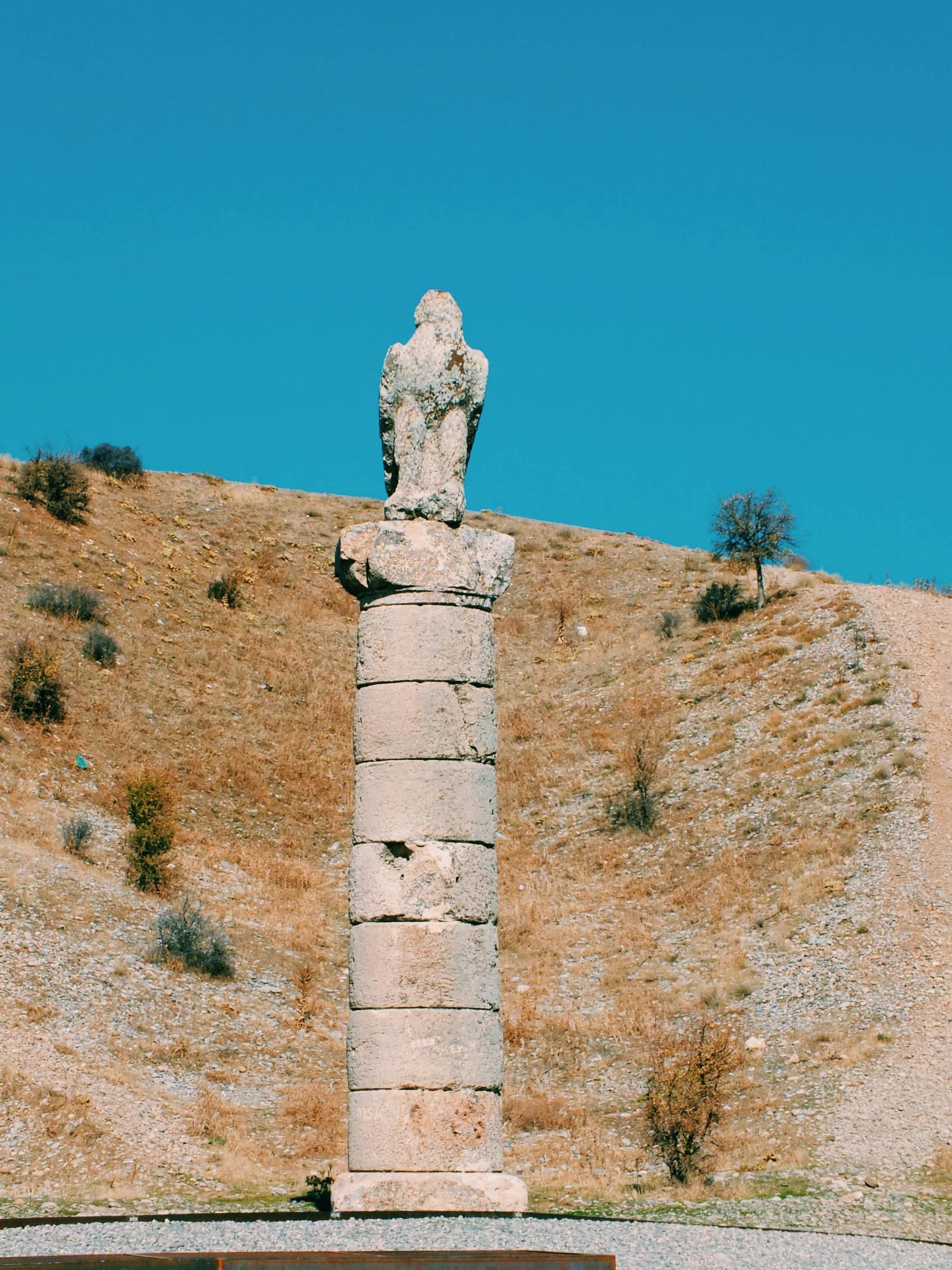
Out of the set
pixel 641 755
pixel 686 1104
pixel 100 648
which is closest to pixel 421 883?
pixel 686 1104

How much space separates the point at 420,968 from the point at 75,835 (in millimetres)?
15815

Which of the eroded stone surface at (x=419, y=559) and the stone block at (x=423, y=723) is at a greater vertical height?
the eroded stone surface at (x=419, y=559)

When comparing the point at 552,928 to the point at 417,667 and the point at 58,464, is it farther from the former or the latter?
the point at 58,464

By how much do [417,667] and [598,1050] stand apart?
12.4 m

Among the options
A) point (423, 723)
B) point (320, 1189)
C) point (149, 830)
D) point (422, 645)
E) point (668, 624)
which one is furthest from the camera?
point (668, 624)

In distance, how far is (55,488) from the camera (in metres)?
40.3

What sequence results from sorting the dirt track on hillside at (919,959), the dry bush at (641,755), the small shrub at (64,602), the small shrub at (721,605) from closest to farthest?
1. the dirt track on hillside at (919,959)
2. the dry bush at (641,755)
3. the small shrub at (64,602)
4. the small shrub at (721,605)

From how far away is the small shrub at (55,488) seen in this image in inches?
1569

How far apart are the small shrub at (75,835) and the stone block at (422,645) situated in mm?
14931

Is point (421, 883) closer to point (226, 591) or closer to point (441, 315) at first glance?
point (441, 315)

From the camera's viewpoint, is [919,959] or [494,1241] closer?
[494,1241]

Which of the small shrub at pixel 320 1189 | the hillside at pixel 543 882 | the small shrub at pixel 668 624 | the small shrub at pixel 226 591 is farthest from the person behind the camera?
the small shrub at pixel 226 591

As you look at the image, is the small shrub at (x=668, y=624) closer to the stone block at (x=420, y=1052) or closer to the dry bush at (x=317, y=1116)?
the dry bush at (x=317, y=1116)

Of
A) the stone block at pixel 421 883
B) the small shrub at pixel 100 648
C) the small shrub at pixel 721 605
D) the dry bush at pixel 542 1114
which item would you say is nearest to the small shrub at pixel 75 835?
the small shrub at pixel 100 648
